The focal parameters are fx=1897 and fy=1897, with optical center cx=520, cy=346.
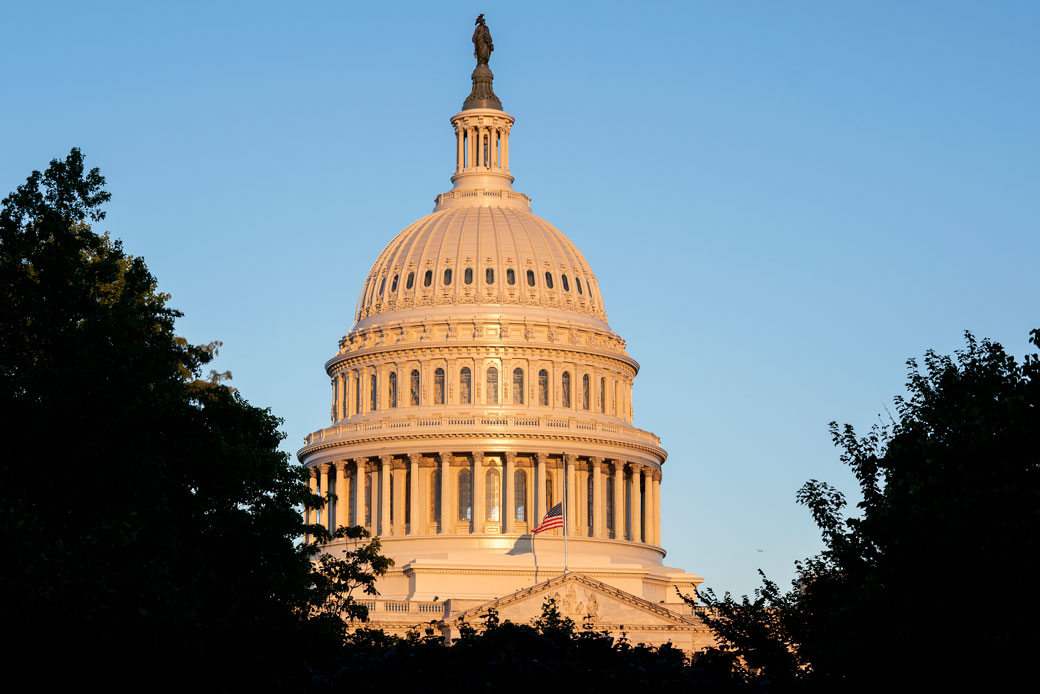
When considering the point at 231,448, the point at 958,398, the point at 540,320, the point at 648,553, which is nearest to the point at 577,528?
the point at 648,553

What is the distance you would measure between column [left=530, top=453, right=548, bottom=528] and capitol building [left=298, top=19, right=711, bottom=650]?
0.09 meters

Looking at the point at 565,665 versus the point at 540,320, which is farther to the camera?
the point at 540,320

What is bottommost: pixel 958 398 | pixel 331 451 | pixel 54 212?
pixel 958 398

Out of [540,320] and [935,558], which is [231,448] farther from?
[540,320]

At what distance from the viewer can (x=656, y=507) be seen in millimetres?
132625

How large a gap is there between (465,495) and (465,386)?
7853 millimetres

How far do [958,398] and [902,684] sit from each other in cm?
791

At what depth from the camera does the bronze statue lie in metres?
141

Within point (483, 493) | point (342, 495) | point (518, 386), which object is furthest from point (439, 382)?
point (342, 495)

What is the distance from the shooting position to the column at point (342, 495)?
129500 millimetres

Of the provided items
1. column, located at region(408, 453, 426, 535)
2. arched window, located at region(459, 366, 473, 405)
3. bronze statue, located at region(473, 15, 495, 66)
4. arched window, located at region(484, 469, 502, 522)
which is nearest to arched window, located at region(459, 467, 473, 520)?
arched window, located at region(484, 469, 502, 522)

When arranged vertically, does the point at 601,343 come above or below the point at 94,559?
above

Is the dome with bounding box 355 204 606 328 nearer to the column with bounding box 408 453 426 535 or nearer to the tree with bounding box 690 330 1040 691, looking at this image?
the column with bounding box 408 453 426 535

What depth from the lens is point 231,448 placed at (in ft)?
163
